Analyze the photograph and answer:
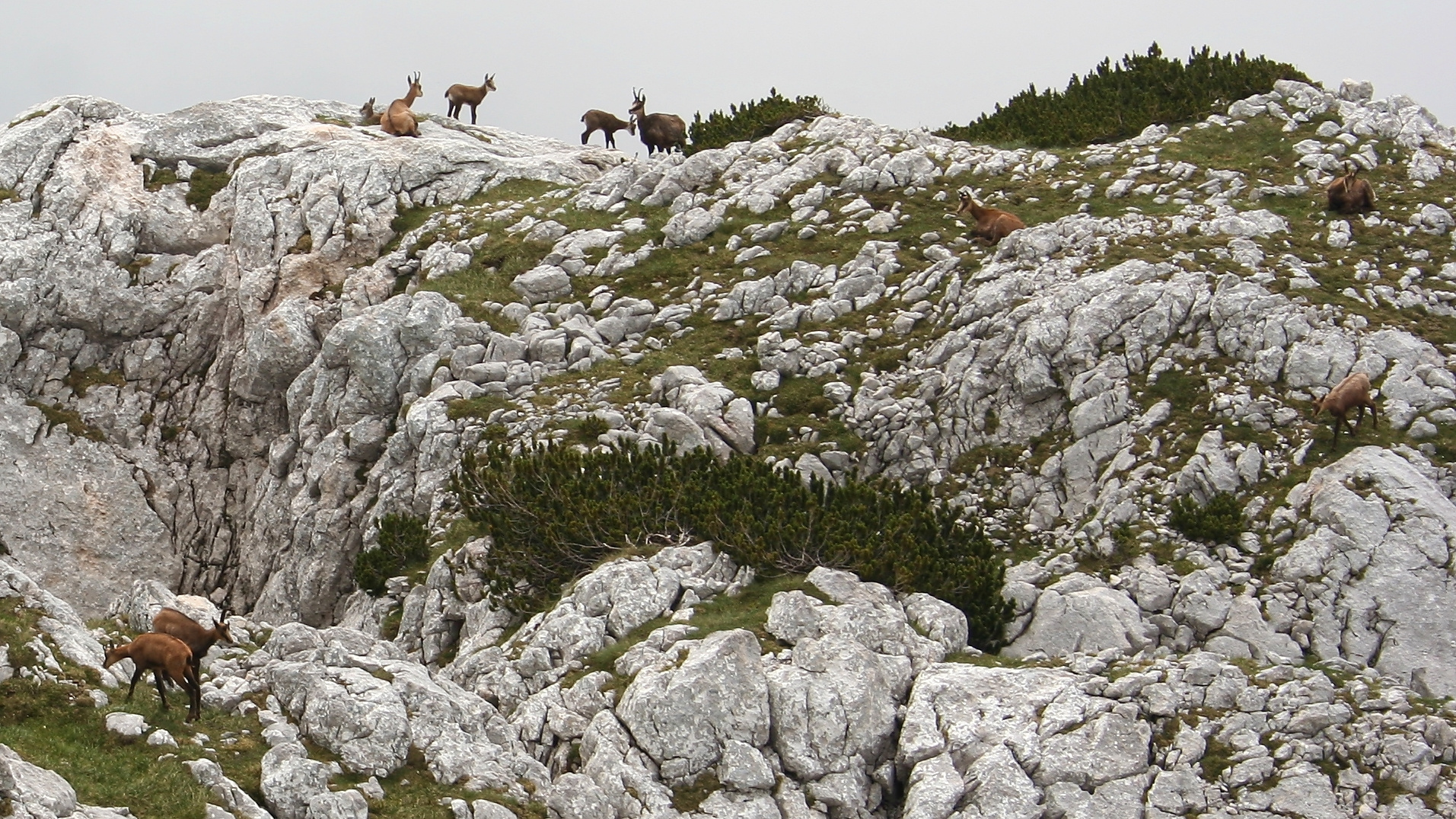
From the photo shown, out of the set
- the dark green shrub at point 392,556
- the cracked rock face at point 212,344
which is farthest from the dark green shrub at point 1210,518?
the cracked rock face at point 212,344

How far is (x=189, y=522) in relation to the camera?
33.4 meters

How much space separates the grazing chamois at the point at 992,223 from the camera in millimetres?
30688

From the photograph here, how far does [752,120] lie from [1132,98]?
11454 millimetres

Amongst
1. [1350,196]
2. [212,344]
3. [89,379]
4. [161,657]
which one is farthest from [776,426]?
[89,379]

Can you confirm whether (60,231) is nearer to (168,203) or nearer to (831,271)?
(168,203)

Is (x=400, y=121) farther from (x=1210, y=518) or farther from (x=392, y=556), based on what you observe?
(x=1210, y=518)

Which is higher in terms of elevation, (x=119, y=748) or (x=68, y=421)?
(x=119, y=748)

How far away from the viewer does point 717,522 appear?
72.6 feet

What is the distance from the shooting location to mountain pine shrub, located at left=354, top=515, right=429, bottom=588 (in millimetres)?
25344

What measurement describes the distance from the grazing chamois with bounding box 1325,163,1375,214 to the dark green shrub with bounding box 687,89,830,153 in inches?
606

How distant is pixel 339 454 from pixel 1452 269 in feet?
82.2

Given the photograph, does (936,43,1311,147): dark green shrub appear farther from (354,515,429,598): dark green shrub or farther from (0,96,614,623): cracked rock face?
(354,515,429,598): dark green shrub

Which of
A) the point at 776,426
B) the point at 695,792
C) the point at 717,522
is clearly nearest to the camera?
the point at 695,792

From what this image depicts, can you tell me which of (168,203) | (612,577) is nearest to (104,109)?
(168,203)
